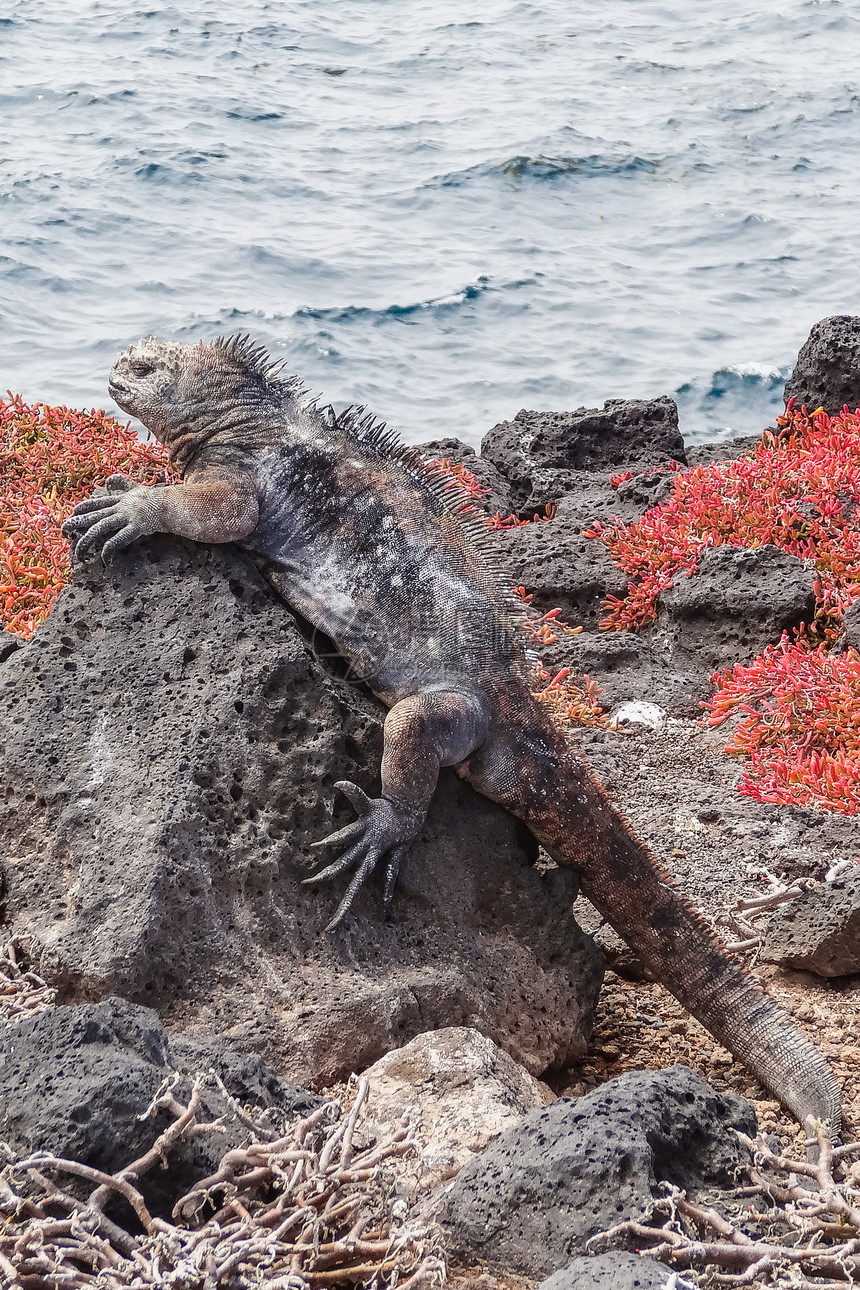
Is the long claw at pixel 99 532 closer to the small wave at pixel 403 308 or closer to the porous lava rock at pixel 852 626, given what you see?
the porous lava rock at pixel 852 626

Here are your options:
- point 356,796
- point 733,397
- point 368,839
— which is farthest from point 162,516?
point 733,397

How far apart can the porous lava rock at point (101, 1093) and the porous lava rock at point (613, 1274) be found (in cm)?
70

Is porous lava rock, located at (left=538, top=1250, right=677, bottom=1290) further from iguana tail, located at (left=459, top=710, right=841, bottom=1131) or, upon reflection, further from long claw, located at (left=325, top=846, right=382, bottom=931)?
iguana tail, located at (left=459, top=710, right=841, bottom=1131)

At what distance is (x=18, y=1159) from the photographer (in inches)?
84.7

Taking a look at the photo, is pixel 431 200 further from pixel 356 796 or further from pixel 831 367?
pixel 356 796

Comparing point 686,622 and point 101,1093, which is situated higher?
point 101,1093

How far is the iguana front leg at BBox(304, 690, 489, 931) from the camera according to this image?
134 inches

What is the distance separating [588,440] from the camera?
9453 millimetres

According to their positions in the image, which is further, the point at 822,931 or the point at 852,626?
the point at 852,626

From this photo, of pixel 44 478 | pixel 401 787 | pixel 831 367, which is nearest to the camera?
pixel 401 787

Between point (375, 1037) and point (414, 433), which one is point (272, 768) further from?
point (414, 433)

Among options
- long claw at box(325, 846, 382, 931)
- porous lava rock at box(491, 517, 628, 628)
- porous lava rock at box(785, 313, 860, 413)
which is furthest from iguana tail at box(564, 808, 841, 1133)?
porous lava rock at box(785, 313, 860, 413)

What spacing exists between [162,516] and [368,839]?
3.69 feet

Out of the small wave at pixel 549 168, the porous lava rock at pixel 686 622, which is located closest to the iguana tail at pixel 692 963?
the porous lava rock at pixel 686 622
